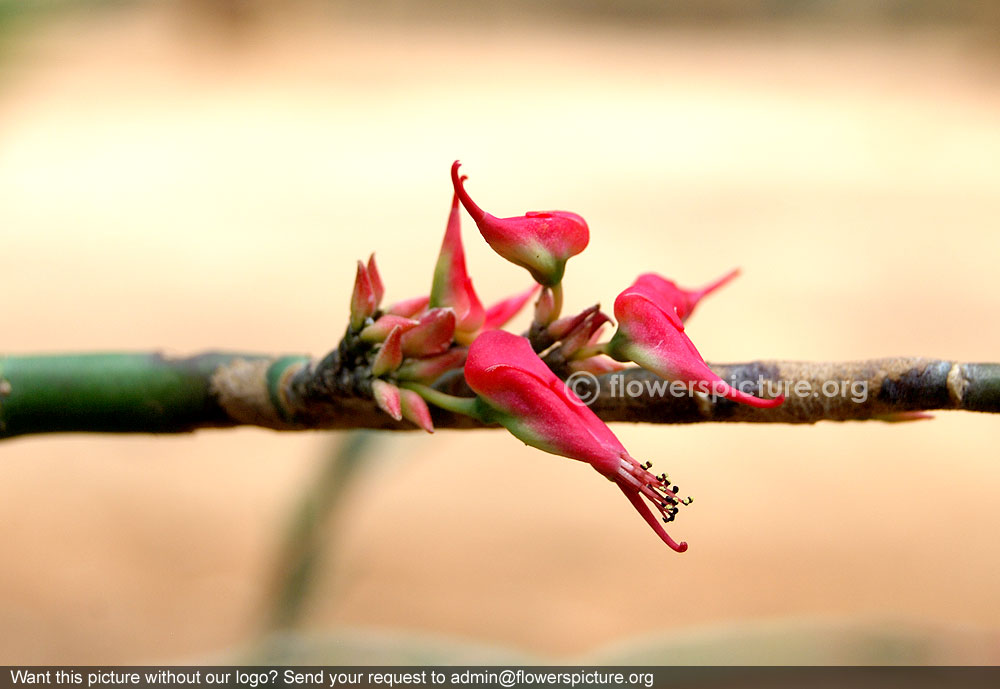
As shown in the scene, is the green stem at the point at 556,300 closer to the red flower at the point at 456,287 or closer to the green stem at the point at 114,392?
the red flower at the point at 456,287

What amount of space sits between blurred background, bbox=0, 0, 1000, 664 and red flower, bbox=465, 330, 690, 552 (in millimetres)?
407

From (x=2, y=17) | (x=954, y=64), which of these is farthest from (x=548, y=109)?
(x=2, y=17)

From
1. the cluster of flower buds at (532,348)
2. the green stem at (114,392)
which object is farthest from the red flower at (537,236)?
the green stem at (114,392)

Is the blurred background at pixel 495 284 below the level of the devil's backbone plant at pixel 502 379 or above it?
above

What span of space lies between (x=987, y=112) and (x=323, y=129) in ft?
9.60

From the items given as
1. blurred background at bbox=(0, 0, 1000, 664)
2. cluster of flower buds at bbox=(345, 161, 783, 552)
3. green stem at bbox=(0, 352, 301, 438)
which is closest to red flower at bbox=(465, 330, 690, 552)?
cluster of flower buds at bbox=(345, 161, 783, 552)

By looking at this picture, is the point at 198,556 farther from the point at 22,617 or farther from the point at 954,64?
the point at 954,64

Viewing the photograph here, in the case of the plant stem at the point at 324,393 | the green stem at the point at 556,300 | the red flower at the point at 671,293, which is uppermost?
the red flower at the point at 671,293

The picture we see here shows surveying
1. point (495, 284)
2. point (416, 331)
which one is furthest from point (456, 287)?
point (495, 284)

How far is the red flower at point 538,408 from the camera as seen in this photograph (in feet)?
0.99

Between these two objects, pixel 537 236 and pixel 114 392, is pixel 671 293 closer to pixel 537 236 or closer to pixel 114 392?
pixel 537 236

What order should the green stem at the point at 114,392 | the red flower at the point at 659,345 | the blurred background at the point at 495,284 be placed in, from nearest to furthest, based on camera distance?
the red flower at the point at 659,345
the green stem at the point at 114,392
the blurred background at the point at 495,284

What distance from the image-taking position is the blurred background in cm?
156

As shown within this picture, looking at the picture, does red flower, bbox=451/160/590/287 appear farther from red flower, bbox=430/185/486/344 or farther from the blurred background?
the blurred background
